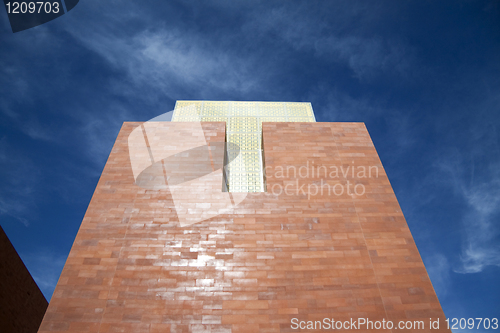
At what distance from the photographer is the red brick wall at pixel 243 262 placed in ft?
27.6

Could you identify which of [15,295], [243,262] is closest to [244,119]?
[243,262]

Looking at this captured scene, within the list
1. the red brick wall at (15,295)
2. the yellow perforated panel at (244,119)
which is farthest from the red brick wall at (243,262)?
the red brick wall at (15,295)

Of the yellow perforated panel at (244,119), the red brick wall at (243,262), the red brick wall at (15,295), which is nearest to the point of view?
the red brick wall at (243,262)

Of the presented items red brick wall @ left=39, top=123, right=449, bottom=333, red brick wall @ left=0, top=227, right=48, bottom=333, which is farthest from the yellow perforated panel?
red brick wall @ left=0, top=227, right=48, bottom=333

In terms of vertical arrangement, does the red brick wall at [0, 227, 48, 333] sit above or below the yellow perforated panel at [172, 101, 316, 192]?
below

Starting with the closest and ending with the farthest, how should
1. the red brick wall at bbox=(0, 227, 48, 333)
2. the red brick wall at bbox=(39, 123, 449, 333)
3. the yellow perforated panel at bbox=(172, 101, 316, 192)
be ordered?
the red brick wall at bbox=(39, 123, 449, 333), the red brick wall at bbox=(0, 227, 48, 333), the yellow perforated panel at bbox=(172, 101, 316, 192)

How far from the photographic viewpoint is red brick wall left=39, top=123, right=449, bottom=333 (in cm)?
842

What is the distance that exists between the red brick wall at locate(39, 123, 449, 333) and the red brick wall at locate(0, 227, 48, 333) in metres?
7.36

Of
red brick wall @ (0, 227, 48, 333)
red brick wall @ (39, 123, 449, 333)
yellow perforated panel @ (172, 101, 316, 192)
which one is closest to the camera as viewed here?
red brick wall @ (39, 123, 449, 333)

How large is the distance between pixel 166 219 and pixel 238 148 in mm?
7191

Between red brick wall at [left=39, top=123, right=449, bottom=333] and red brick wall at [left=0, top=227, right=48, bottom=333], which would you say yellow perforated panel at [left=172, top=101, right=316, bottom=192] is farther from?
red brick wall at [left=0, top=227, right=48, bottom=333]

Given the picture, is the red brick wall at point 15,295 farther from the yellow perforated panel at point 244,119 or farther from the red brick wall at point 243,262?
the yellow perforated panel at point 244,119

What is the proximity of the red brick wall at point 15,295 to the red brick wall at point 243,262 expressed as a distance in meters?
7.36

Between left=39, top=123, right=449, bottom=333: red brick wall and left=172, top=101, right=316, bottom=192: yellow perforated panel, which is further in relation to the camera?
left=172, top=101, right=316, bottom=192: yellow perforated panel
